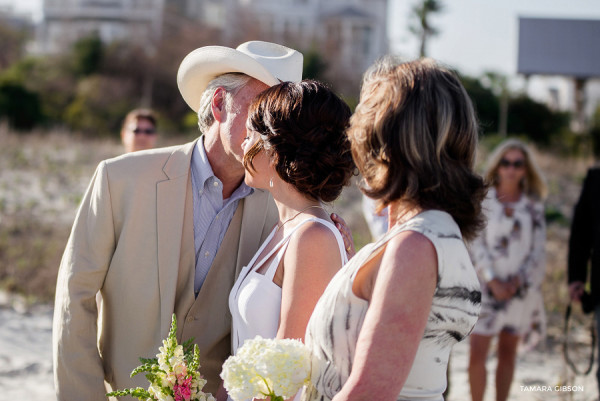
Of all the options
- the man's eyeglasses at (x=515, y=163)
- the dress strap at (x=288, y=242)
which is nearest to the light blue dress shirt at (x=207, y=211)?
the dress strap at (x=288, y=242)

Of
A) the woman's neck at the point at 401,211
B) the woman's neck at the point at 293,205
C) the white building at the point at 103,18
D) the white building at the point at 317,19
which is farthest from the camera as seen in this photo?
the white building at the point at 317,19

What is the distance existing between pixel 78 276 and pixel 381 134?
4.98 feet

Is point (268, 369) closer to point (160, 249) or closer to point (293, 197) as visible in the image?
point (293, 197)

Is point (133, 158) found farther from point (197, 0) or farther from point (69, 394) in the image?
point (197, 0)

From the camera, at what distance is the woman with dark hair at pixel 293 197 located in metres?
2.13

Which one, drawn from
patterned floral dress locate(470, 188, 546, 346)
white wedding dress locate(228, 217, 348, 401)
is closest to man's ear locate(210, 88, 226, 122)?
white wedding dress locate(228, 217, 348, 401)

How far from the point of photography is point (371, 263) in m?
1.72

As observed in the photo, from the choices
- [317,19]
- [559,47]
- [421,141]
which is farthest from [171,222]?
[317,19]

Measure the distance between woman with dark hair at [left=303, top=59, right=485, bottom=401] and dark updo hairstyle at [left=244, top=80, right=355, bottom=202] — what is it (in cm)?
48

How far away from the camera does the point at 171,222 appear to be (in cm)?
271

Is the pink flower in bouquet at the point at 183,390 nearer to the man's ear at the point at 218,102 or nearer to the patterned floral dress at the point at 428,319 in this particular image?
the patterned floral dress at the point at 428,319

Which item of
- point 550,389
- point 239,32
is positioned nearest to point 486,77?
point 239,32

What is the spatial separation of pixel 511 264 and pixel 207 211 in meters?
3.60

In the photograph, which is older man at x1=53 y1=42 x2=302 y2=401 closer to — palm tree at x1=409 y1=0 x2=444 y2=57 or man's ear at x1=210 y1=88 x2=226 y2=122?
man's ear at x1=210 y1=88 x2=226 y2=122
